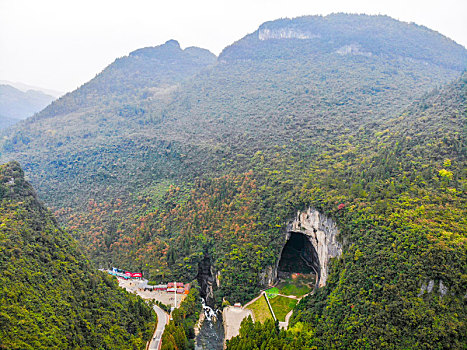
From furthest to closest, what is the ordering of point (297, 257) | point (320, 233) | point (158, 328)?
point (297, 257)
point (320, 233)
point (158, 328)

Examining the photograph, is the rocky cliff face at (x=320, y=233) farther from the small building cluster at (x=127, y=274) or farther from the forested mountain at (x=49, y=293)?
the small building cluster at (x=127, y=274)

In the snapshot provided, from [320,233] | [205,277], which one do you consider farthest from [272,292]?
[205,277]

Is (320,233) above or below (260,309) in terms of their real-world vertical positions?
above

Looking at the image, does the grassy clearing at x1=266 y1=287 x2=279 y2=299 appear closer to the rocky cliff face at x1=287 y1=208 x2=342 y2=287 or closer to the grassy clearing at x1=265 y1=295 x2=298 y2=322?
the grassy clearing at x1=265 y1=295 x2=298 y2=322

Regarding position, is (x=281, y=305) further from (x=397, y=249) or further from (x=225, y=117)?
(x=225, y=117)

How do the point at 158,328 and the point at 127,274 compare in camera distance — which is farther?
the point at 127,274

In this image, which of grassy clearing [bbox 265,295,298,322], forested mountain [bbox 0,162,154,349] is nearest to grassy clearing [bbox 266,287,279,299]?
grassy clearing [bbox 265,295,298,322]

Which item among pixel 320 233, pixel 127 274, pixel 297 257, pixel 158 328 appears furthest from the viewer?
pixel 297 257

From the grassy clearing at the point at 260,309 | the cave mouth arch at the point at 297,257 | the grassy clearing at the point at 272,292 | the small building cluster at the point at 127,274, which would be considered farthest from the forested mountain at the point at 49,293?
the cave mouth arch at the point at 297,257
